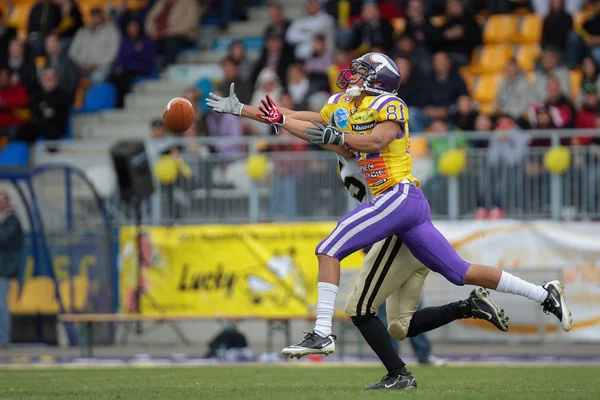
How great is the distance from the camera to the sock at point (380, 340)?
26.8ft

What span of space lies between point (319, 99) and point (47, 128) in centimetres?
439

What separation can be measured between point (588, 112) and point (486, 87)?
95.1 inches

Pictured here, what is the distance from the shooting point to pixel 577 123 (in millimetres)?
15703

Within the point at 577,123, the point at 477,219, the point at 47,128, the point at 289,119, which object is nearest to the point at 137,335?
the point at 47,128

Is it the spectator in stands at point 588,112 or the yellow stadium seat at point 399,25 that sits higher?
the yellow stadium seat at point 399,25

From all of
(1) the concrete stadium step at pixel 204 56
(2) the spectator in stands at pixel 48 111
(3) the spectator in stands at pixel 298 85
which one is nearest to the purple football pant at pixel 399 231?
(3) the spectator in stands at pixel 298 85

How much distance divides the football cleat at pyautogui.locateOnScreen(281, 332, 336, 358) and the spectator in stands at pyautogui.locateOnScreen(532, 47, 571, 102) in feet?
30.8

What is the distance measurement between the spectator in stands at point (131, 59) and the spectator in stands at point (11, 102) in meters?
1.64

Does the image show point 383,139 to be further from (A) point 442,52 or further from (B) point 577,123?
(A) point 442,52

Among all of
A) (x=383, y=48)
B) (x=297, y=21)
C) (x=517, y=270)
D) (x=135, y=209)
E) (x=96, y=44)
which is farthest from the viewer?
(x=96, y=44)

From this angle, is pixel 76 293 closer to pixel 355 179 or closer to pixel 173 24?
pixel 173 24

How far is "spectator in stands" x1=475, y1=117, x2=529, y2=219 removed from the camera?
1530cm

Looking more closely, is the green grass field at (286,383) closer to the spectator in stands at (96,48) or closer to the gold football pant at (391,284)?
the gold football pant at (391,284)

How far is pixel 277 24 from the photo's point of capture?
19203mm
